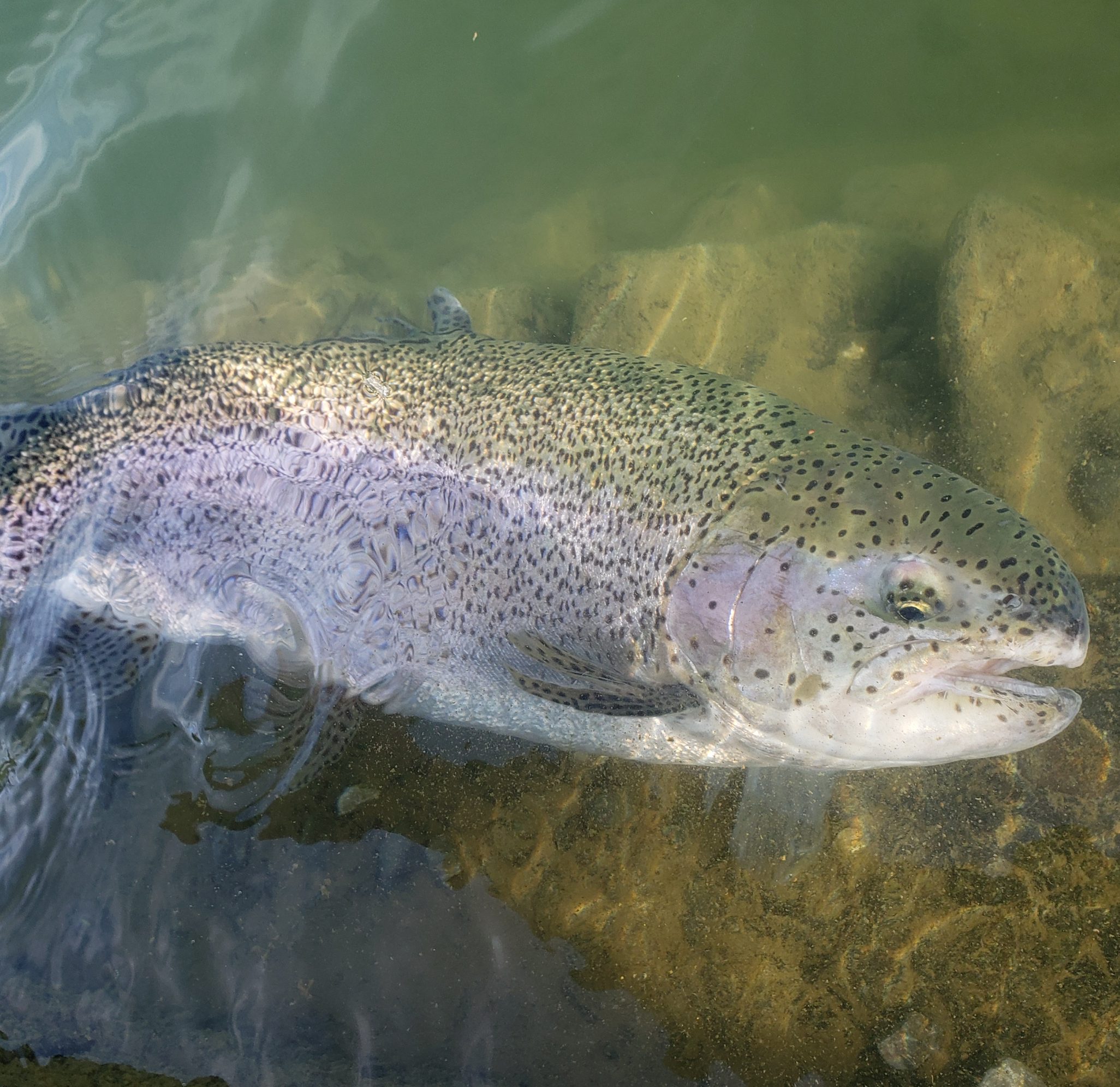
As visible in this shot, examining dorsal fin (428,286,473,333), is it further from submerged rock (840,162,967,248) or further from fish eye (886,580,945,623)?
submerged rock (840,162,967,248)

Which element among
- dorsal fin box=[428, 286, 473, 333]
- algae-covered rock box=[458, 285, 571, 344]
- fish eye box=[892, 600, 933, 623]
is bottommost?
fish eye box=[892, 600, 933, 623]

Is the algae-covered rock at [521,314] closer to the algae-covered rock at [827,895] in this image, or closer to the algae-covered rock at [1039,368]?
the algae-covered rock at [1039,368]

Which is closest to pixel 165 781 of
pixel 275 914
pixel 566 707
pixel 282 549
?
pixel 275 914

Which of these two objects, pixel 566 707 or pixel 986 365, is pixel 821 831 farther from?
pixel 986 365

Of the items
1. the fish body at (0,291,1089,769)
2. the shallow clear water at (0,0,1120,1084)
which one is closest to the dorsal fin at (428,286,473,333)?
the fish body at (0,291,1089,769)

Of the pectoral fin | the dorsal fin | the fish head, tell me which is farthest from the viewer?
the dorsal fin

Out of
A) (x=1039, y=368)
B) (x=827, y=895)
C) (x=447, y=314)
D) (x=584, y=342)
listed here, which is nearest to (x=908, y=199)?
(x=1039, y=368)
